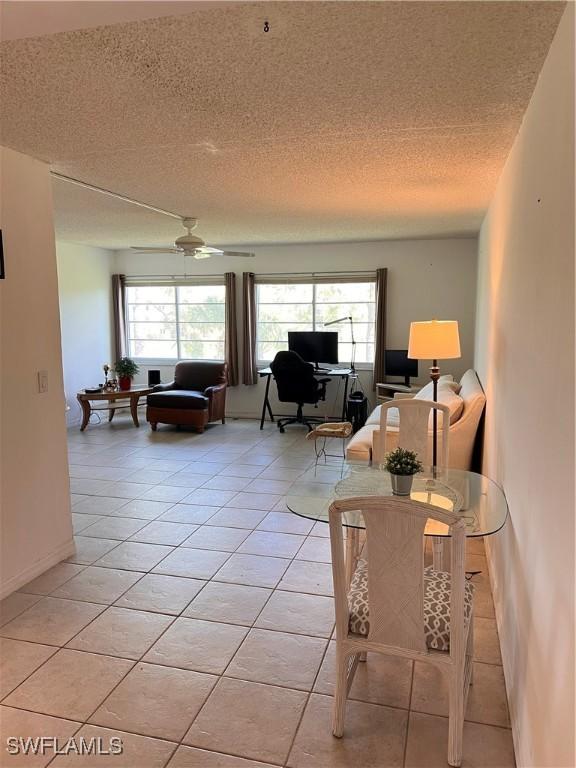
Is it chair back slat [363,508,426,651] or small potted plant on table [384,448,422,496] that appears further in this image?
small potted plant on table [384,448,422,496]

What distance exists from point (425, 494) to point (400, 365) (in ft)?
14.0

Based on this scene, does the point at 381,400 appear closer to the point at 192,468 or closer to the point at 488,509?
the point at 192,468

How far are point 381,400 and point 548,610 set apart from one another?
5402mm

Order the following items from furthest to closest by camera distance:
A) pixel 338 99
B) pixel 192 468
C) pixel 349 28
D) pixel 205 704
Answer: pixel 192 468 < pixel 338 99 < pixel 205 704 < pixel 349 28

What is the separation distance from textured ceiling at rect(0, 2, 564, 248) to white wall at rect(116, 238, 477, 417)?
2.64 meters

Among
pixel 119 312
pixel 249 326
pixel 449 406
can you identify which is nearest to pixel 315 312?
pixel 249 326

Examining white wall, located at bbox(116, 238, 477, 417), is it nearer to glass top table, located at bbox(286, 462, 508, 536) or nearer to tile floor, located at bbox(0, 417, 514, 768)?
tile floor, located at bbox(0, 417, 514, 768)

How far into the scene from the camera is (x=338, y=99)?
2.15m

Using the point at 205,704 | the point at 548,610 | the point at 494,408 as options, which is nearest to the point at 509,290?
the point at 494,408

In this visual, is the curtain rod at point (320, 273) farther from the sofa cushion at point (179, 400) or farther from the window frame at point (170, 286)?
the sofa cushion at point (179, 400)

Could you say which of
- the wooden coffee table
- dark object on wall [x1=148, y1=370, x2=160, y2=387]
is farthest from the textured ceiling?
dark object on wall [x1=148, y1=370, x2=160, y2=387]

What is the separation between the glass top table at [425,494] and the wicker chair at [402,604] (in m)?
0.35

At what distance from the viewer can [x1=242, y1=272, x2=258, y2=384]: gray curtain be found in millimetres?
7312

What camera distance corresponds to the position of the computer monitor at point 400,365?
6.60m
